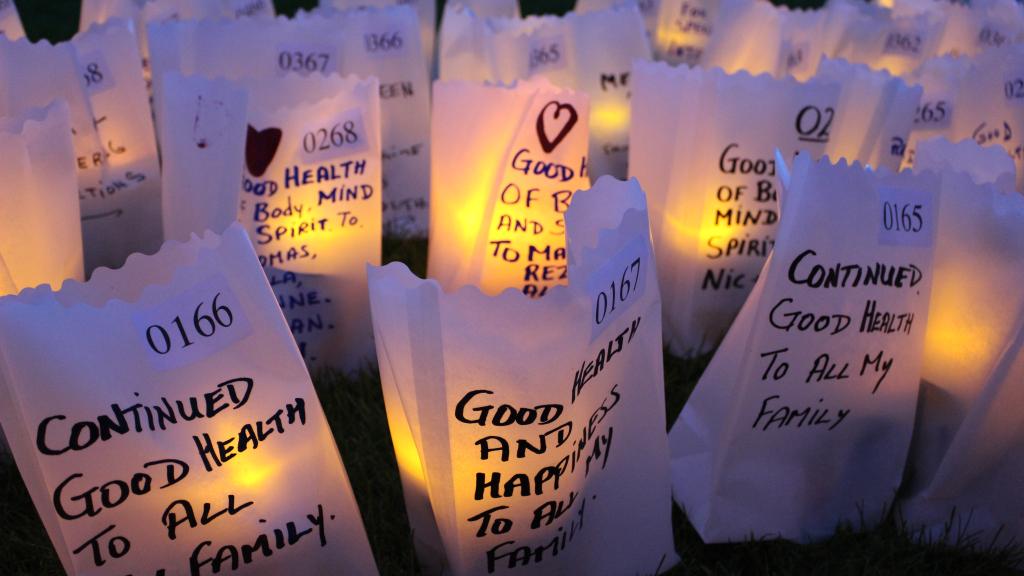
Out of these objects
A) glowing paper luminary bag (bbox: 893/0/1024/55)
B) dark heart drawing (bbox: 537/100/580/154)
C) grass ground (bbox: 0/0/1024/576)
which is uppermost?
glowing paper luminary bag (bbox: 893/0/1024/55)

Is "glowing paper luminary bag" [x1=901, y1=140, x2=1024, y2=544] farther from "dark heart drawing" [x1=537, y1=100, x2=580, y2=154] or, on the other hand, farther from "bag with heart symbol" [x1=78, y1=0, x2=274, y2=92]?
"bag with heart symbol" [x1=78, y1=0, x2=274, y2=92]

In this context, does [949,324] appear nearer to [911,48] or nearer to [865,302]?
[865,302]

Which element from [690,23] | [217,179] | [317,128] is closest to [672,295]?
[317,128]

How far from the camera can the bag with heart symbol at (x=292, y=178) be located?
6.02ft

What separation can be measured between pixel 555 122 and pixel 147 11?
145 cm

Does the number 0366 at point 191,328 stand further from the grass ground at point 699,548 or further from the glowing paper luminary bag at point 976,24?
the glowing paper luminary bag at point 976,24

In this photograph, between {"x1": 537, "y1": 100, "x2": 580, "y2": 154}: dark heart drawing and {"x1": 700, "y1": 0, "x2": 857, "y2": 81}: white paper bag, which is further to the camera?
{"x1": 700, "y1": 0, "x2": 857, "y2": 81}: white paper bag

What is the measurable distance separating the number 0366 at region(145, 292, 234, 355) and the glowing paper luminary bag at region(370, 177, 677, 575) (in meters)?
0.20

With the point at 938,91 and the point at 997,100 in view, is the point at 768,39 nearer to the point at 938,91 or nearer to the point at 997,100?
the point at 938,91

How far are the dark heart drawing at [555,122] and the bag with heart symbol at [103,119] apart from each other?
1016 millimetres

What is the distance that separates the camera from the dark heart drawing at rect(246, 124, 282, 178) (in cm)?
187

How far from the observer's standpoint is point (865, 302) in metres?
Result: 1.51

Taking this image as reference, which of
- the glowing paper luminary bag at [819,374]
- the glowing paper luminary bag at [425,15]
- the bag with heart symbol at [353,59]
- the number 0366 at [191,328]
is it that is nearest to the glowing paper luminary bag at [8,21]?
the bag with heart symbol at [353,59]

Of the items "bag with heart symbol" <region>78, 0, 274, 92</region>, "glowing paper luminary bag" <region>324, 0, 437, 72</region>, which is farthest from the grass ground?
"glowing paper luminary bag" <region>324, 0, 437, 72</region>
